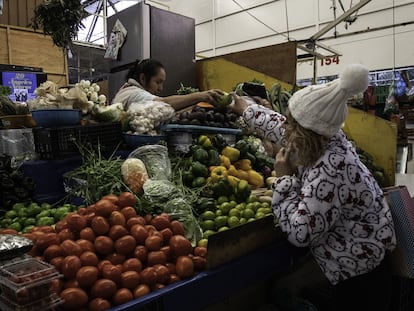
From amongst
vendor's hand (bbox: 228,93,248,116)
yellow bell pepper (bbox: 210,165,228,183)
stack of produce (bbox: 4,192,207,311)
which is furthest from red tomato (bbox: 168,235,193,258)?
vendor's hand (bbox: 228,93,248,116)

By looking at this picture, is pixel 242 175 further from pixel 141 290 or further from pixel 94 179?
pixel 141 290

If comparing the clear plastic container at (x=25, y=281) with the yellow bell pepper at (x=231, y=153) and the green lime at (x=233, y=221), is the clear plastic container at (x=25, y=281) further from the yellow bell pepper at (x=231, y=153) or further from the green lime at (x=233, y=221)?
the yellow bell pepper at (x=231, y=153)

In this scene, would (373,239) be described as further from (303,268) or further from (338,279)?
(303,268)

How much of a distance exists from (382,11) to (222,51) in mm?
4946

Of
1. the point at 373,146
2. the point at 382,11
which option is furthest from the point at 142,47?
the point at 382,11

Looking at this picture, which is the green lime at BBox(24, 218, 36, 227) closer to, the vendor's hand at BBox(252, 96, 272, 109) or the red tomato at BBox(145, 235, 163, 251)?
the red tomato at BBox(145, 235, 163, 251)

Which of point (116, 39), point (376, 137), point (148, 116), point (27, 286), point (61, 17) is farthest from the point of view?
point (116, 39)

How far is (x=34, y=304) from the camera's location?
105cm

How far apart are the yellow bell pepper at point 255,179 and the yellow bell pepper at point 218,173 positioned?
9.7 inches

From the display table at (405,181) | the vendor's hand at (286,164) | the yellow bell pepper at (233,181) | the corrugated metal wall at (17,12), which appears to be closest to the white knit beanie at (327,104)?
the vendor's hand at (286,164)

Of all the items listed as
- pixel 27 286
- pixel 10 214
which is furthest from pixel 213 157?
pixel 27 286

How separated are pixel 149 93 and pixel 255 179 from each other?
4.34ft

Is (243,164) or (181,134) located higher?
(181,134)

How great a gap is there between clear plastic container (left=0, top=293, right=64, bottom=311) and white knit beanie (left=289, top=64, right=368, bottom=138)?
117 centimetres
